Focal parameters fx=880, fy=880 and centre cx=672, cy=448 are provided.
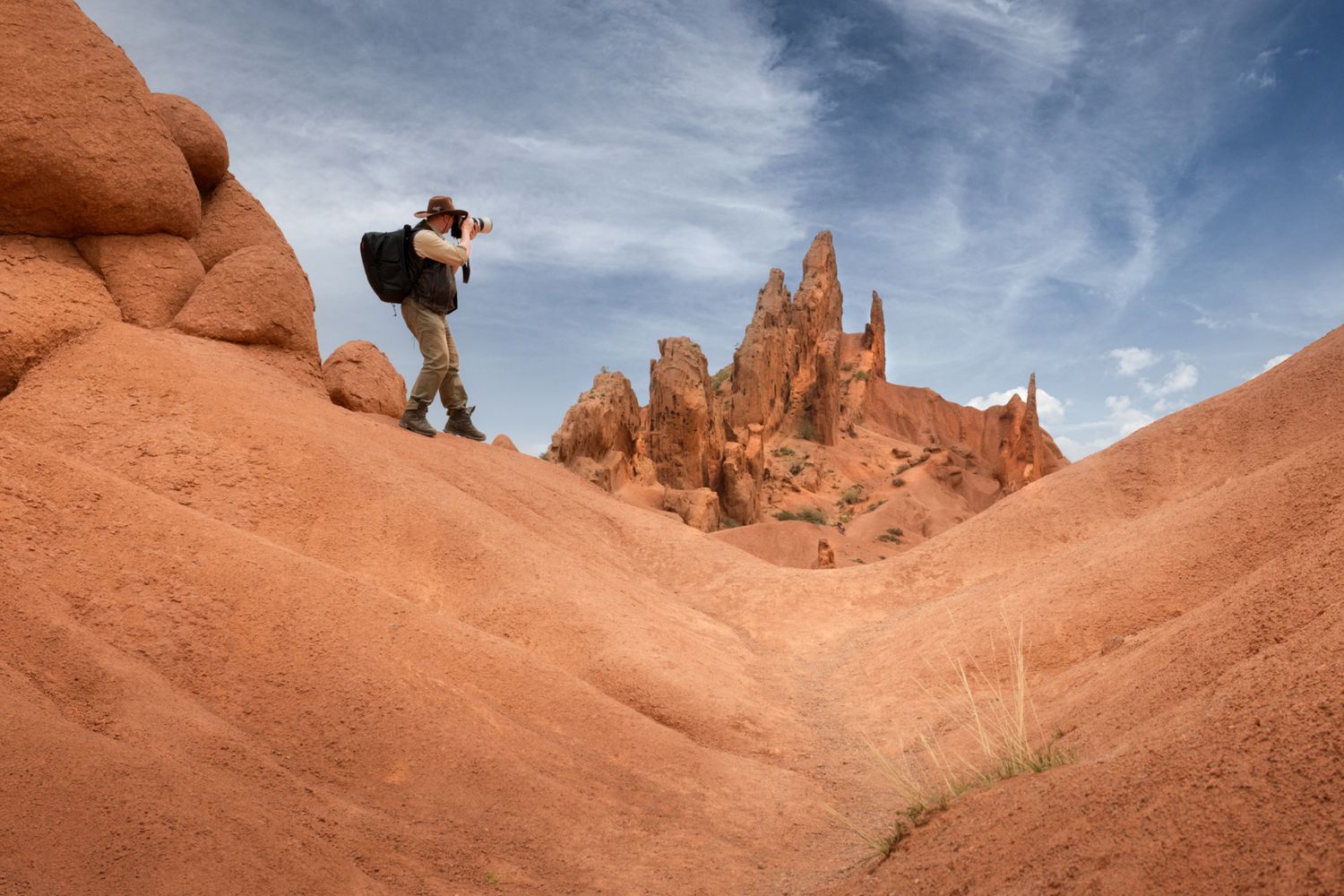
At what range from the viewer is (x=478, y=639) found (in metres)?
5.68

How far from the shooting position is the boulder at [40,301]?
6508 millimetres

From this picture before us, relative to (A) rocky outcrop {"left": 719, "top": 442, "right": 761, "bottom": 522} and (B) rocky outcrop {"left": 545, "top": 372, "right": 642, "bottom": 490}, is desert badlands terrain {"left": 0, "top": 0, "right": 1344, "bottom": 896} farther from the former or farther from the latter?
(A) rocky outcrop {"left": 719, "top": 442, "right": 761, "bottom": 522}

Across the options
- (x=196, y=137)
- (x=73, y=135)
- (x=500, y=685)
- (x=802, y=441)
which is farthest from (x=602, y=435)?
(x=500, y=685)

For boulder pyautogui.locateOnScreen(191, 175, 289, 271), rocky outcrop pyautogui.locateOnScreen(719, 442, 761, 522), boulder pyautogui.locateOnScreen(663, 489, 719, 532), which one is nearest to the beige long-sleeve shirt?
boulder pyautogui.locateOnScreen(191, 175, 289, 271)

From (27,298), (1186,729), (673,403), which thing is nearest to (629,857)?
(1186,729)

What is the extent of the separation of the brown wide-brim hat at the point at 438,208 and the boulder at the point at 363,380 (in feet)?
6.53

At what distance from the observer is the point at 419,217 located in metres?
9.31

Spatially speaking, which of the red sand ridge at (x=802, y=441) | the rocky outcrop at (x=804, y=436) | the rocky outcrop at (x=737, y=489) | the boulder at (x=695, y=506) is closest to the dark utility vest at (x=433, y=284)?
the red sand ridge at (x=802, y=441)

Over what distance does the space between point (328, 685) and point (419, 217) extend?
6086 mm

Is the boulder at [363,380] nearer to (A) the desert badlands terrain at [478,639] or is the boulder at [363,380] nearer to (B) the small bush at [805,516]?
(A) the desert badlands terrain at [478,639]

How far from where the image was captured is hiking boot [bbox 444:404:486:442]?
10703 millimetres

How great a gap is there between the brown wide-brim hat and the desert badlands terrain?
4.79ft

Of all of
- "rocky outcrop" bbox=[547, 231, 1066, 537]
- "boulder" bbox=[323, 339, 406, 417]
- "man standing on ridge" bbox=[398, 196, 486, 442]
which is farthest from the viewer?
"rocky outcrop" bbox=[547, 231, 1066, 537]

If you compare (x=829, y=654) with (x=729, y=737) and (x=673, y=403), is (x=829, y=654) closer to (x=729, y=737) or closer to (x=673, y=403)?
(x=729, y=737)
